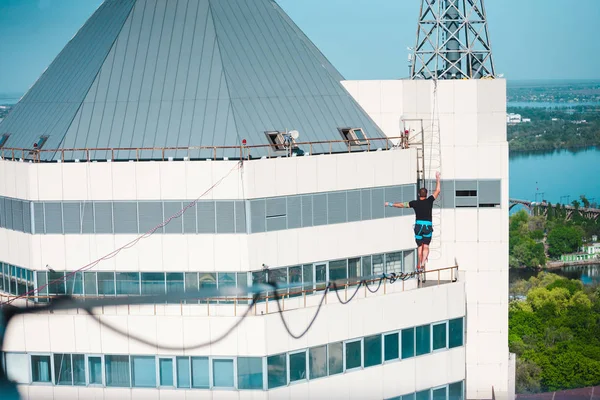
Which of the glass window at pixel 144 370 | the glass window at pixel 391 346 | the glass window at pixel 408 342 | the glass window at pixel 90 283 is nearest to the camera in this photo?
the glass window at pixel 144 370

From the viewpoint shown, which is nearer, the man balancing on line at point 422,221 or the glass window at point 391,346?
the man balancing on line at point 422,221

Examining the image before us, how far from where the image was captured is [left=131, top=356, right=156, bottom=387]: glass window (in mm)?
45906

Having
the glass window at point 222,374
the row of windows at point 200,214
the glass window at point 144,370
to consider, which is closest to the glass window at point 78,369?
the glass window at point 144,370

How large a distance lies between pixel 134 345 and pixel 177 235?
5.00 meters

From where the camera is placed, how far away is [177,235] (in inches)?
1817

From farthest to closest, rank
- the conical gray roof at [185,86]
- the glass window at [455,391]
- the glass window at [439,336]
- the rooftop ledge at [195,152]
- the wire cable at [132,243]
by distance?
the glass window at [455,391], the glass window at [439,336], the conical gray roof at [185,86], the rooftop ledge at [195,152], the wire cable at [132,243]

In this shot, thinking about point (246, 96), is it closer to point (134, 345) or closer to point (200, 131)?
point (200, 131)

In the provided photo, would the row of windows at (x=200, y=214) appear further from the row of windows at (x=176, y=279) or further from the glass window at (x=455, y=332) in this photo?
the glass window at (x=455, y=332)

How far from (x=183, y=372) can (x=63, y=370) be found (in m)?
5.40

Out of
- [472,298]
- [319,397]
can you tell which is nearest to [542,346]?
[472,298]

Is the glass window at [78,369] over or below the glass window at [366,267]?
below

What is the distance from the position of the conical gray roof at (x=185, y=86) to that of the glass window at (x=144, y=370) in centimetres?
928

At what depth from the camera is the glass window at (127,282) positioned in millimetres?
46616

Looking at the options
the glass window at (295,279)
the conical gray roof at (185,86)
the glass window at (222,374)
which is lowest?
the glass window at (222,374)
